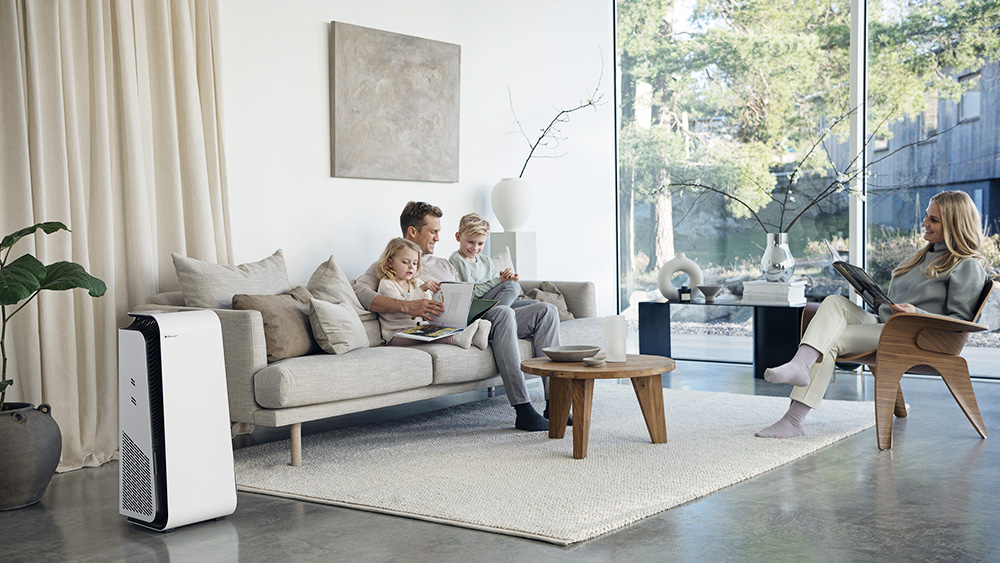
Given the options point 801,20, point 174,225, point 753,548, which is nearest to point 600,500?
point 753,548

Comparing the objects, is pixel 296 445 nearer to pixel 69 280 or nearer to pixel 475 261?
pixel 69 280

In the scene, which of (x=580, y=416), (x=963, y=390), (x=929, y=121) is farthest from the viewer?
(x=929, y=121)

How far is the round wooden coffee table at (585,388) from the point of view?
137 inches

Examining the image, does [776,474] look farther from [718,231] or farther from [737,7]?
[737,7]

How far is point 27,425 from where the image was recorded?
9.88 feet

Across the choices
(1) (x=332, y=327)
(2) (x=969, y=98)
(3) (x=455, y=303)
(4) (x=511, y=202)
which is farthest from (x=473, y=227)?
(2) (x=969, y=98)

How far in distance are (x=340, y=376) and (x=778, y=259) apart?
3307 millimetres

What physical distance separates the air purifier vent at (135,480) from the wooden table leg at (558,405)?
5.28 feet

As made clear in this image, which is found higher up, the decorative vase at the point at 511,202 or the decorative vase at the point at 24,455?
the decorative vase at the point at 511,202

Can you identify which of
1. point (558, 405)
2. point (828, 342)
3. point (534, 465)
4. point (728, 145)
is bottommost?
point (534, 465)

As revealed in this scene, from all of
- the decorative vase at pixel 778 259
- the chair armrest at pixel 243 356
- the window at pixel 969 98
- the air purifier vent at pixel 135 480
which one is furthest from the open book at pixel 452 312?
the window at pixel 969 98

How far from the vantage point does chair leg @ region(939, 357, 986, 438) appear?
3.71m

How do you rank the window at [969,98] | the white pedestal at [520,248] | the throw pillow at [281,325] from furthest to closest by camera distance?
1. the white pedestal at [520,248]
2. the window at [969,98]
3. the throw pillow at [281,325]

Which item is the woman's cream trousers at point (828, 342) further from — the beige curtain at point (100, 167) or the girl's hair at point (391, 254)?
the beige curtain at point (100, 167)
